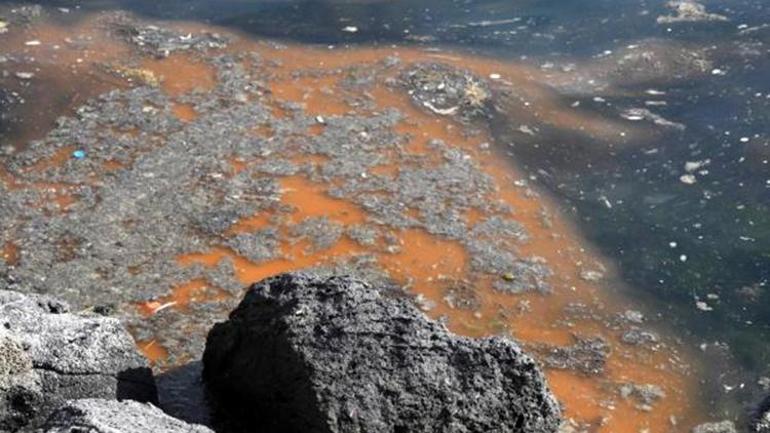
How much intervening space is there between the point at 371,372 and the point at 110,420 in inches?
38.1

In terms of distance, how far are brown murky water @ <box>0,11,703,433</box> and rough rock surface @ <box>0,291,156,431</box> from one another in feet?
2.39

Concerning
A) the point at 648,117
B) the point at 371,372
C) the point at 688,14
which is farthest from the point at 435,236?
the point at 688,14

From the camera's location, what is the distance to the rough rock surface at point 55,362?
11.7ft

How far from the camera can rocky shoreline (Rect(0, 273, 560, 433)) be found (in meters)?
3.51

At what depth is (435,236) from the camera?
5445mm

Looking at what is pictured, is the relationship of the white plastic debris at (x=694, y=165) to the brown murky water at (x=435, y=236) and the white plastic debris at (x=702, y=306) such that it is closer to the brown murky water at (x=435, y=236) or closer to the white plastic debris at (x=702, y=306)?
the brown murky water at (x=435, y=236)

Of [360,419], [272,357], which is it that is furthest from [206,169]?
[360,419]

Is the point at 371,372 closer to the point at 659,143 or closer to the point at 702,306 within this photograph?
the point at 702,306

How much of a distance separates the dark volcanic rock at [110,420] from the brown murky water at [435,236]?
137 centimetres

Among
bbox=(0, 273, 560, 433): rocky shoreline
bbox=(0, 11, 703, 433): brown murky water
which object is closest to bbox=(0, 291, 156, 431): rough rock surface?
bbox=(0, 273, 560, 433): rocky shoreline

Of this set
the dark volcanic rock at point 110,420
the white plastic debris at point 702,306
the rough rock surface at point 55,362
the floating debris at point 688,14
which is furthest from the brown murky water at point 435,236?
the floating debris at point 688,14

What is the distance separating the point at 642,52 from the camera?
7.47 meters

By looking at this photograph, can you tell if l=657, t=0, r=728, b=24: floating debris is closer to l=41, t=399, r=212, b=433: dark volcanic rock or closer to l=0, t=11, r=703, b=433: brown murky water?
l=0, t=11, r=703, b=433: brown murky water

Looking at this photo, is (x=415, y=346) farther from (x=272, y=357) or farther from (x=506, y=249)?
(x=506, y=249)
